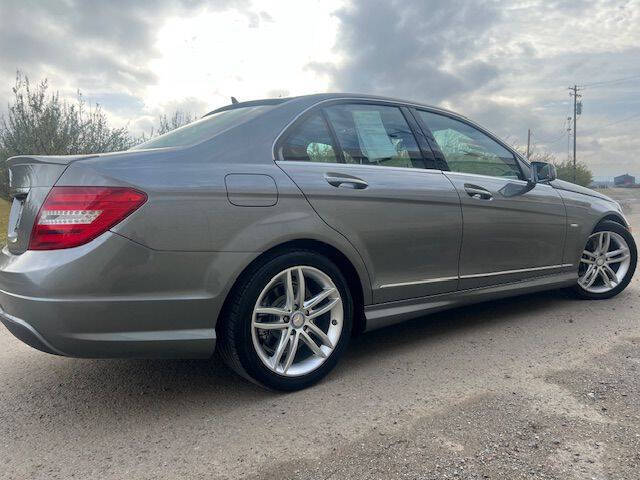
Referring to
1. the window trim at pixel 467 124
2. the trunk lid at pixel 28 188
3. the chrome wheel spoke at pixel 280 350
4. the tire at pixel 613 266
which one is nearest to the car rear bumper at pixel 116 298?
the trunk lid at pixel 28 188

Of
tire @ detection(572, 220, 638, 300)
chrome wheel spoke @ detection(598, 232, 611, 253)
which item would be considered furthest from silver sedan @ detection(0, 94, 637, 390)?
chrome wheel spoke @ detection(598, 232, 611, 253)

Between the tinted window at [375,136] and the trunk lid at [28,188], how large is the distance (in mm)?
1433

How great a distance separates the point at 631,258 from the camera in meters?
4.77

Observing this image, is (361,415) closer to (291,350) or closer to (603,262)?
(291,350)

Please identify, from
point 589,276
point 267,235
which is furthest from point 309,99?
point 589,276

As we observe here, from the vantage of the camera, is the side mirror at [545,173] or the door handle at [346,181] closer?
the door handle at [346,181]

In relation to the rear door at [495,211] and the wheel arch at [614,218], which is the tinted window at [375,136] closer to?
the rear door at [495,211]

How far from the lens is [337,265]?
3.04 m

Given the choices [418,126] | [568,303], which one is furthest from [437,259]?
[568,303]

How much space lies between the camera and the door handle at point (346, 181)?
2.94 metres

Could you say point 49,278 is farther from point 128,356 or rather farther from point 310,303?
point 310,303

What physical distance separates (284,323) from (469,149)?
2039 millimetres

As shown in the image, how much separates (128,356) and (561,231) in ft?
11.2

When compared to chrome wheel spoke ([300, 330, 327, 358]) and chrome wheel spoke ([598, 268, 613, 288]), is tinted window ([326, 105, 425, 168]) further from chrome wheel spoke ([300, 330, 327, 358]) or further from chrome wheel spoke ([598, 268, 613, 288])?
chrome wheel spoke ([598, 268, 613, 288])
